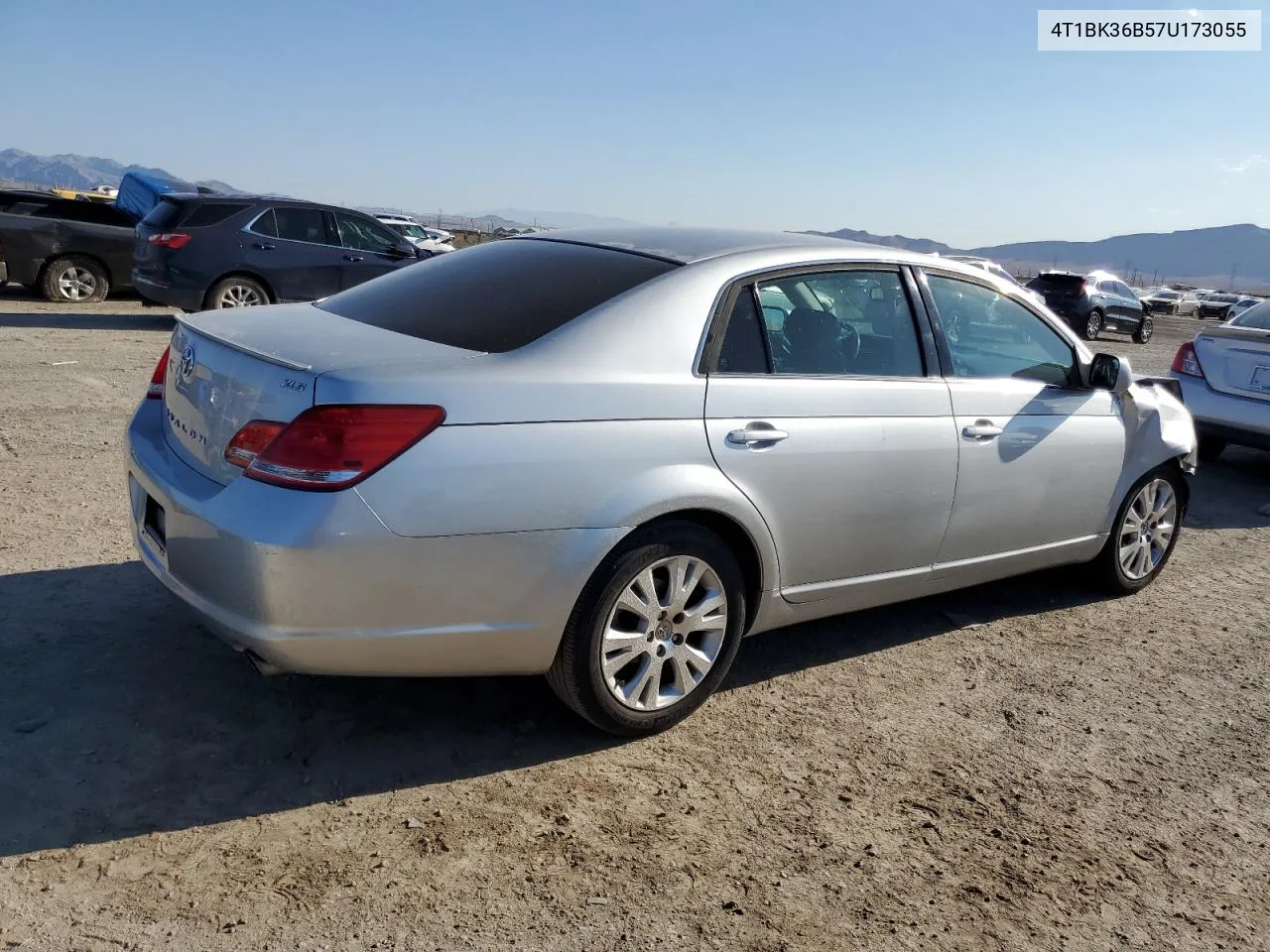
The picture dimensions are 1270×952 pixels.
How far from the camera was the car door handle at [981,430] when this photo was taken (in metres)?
4.16

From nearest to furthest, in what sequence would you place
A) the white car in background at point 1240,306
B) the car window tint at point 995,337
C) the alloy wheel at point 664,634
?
the alloy wheel at point 664,634
the car window tint at point 995,337
the white car in background at point 1240,306

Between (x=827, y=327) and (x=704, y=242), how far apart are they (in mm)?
553

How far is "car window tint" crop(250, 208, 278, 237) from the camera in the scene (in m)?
12.4

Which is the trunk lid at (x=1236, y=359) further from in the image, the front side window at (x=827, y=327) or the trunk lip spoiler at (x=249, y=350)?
the trunk lip spoiler at (x=249, y=350)

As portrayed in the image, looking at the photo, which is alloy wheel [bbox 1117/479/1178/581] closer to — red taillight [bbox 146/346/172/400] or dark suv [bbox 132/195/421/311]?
red taillight [bbox 146/346/172/400]

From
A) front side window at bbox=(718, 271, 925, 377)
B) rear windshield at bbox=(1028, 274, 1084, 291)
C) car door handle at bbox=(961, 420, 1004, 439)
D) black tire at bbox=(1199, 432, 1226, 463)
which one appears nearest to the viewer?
front side window at bbox=(718, 271, 925, 377)

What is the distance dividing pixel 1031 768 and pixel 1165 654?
1.50 m

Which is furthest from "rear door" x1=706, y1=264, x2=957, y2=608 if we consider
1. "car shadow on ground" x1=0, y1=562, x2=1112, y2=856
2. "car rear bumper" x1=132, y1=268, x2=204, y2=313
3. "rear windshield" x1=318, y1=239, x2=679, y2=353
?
"car rear bumper" x1=132, y1=268, x2=204, y2=313

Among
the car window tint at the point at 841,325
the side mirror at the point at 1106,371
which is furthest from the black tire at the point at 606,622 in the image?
the side mirror at the point at 1106,371

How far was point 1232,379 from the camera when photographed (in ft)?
26.7

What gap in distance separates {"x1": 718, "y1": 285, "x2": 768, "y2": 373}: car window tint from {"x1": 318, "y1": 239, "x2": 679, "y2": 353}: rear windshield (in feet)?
0.88

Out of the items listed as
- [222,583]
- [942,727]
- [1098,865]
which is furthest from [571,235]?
[1098,865]

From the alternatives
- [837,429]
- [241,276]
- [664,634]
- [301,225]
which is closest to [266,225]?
[301,225]

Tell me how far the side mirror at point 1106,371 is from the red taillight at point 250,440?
3583 mm
